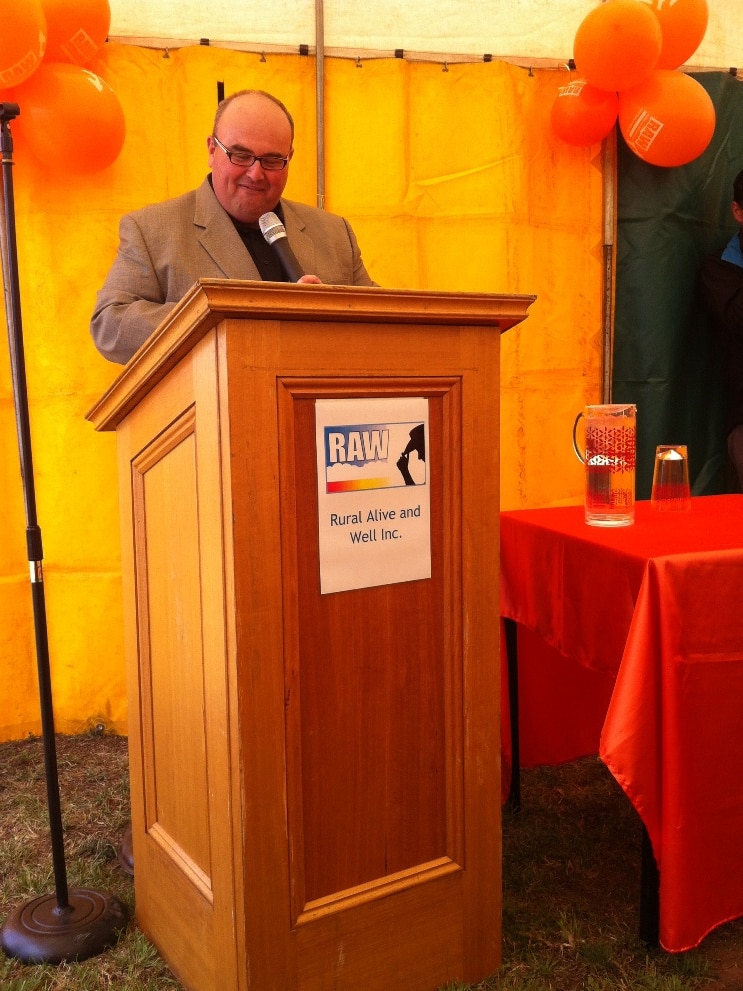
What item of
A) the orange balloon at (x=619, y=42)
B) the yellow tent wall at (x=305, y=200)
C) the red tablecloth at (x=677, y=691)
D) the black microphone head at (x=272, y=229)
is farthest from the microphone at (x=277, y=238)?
the orange balloon at (x=619, y=42)

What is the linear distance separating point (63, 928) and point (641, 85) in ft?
9.32

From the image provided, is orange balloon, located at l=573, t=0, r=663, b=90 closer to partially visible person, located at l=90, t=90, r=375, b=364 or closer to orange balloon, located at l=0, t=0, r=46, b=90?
partially visible person, located at l=90, t=90, r=375, b=364

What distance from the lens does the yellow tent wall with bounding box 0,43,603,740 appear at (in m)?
2.67

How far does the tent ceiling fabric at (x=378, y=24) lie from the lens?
8.76ft

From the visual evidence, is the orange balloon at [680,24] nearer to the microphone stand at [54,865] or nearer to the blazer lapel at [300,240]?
the blazer lapel at [300,240]

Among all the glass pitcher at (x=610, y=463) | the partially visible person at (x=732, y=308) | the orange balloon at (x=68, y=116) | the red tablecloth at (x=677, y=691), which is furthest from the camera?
the partially visible person at (x=732, y=308)

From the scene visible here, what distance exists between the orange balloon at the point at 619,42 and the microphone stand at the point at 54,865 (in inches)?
74.3

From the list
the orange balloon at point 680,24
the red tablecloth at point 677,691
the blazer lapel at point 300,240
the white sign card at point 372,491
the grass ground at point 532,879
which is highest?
the orange balloon at point 680,24

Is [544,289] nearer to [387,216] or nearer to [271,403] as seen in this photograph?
[387,216]

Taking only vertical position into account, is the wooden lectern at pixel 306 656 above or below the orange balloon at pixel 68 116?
below

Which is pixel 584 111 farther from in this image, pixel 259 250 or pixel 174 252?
pixel 174 252

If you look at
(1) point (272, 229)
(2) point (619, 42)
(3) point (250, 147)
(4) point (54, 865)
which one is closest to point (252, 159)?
(3) point (250, 147)

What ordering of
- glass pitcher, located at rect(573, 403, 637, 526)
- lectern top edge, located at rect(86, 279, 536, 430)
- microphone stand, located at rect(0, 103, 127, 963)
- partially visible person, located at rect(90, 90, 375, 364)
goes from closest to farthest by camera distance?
lectern top edge, located at rect(86, 279, 536, 430) < microphone stand, located at rect(0, 103, 127, 963) < glass pitcher, located at rect(573, 403, 637, 526) < partially visible person, located at rect(90, 90, 375, 364)

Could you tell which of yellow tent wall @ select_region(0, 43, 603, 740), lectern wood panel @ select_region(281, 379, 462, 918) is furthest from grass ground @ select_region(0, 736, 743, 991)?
yellow tent wall @ select_region(0, 43, 603, 740)
